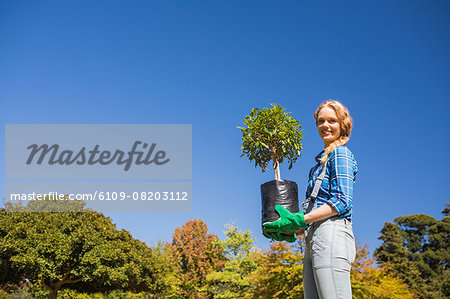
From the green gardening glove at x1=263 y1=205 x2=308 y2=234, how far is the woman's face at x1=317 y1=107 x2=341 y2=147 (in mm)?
622

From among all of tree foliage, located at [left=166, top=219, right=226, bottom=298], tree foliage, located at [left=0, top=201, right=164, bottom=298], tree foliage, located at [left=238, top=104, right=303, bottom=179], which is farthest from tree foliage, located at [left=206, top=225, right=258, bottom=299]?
tree foliage, located at [left=238, top=104, right=303, bottom=179]

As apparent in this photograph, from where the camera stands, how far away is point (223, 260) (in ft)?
121

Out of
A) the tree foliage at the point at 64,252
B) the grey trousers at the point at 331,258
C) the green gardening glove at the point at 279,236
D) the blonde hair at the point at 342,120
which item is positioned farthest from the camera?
the tree foliage at the point at 64,252

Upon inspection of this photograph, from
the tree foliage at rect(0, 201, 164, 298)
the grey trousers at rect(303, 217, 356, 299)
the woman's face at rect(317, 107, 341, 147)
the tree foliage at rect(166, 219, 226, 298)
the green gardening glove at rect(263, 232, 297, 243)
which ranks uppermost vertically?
the tree foliage at rect(166, 219, 226, 298)

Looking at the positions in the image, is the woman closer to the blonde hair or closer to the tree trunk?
the blonde hair

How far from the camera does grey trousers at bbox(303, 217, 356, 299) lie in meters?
2.10

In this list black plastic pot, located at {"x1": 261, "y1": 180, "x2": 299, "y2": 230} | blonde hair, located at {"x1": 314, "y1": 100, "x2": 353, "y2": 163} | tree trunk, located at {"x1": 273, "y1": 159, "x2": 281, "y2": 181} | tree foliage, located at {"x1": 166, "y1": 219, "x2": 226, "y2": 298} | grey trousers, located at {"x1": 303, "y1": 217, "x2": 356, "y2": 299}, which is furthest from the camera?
tree foliage, located at {"x1": 166, "y1": 219, "x2": 226, "y2": 298}

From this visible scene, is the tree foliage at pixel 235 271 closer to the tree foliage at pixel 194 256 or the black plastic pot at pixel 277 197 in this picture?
the tree foliage at pixel 194 256

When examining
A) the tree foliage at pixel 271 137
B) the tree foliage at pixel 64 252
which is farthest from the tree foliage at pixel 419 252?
the tree foliage at pixel 271 137

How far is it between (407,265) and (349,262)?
37.1 m

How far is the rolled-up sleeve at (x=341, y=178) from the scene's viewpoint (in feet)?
7.18

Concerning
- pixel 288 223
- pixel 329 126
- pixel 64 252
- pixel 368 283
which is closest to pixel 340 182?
pixel 288 223

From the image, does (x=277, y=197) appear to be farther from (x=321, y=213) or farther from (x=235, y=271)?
(x=235, y=271)

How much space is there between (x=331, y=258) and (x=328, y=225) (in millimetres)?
193
